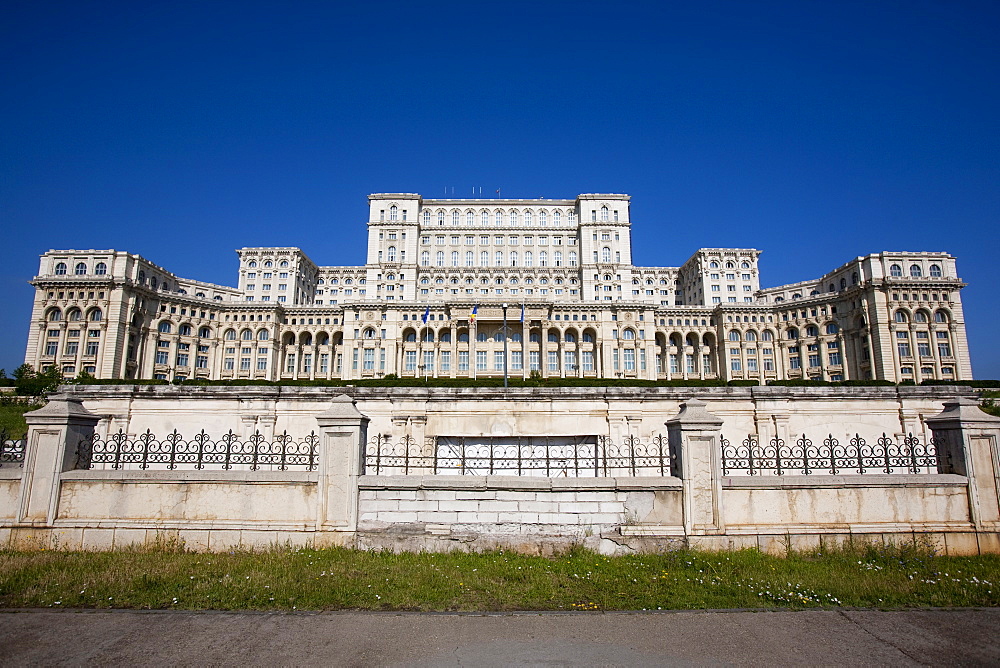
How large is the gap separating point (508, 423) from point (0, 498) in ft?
Result: 47.8

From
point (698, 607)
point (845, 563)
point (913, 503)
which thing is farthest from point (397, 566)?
point (913, 503)

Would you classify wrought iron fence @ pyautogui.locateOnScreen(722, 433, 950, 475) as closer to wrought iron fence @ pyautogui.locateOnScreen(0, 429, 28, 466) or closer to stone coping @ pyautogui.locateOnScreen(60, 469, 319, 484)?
stone coping @ pyautogui.locateOnScreen(60, 469, 319, 484)

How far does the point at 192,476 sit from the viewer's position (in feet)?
30.5

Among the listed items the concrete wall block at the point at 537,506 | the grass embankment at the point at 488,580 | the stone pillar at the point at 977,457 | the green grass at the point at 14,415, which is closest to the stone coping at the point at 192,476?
the grass embankment at the point at 488,580

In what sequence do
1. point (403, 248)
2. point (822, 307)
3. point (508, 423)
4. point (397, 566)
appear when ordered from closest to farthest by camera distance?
point (397, 566) → point (508, 423) → point (822, 307) → point (403, 248)

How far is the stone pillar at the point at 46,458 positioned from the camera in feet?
30.3

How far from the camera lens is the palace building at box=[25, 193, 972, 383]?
7725 centimetres

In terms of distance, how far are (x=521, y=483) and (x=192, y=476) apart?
591cm

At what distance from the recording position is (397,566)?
7.93 meters

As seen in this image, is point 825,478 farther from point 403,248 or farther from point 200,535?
point 403,248

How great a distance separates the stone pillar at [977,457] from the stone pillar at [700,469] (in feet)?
14.8

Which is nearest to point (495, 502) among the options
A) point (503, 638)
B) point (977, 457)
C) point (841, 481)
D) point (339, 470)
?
point (339, 470)

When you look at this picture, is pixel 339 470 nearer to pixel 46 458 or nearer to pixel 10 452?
pixel 46 458

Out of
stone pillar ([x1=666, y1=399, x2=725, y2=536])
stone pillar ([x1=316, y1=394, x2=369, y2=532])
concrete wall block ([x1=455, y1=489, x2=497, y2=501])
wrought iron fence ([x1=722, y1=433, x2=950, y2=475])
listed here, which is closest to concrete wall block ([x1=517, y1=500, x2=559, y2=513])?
concrete wall block ([x1=455, y1=489, x2=497, y2=501])
